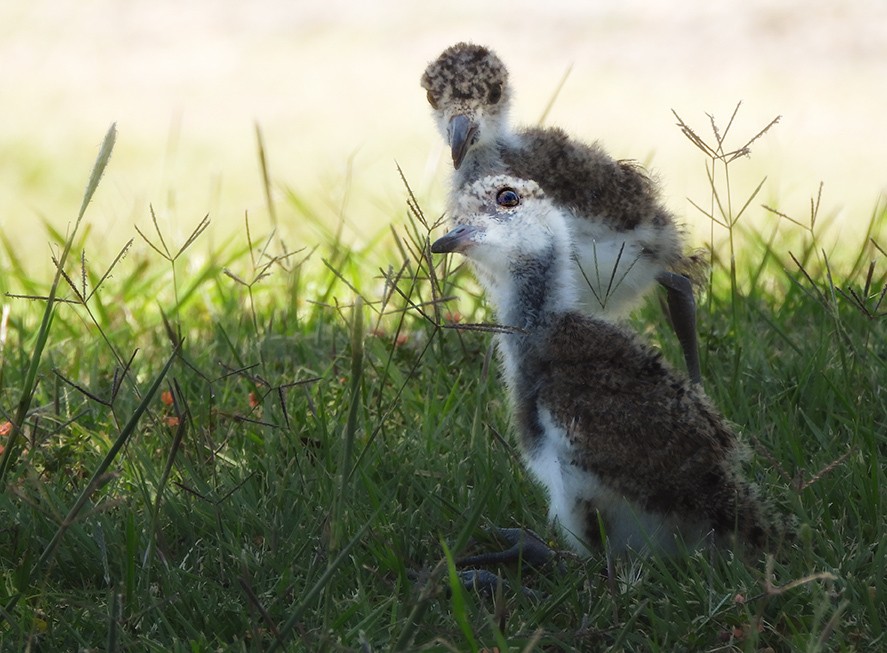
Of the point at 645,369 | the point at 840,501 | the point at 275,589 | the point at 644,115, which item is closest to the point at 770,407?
the point at 840,501

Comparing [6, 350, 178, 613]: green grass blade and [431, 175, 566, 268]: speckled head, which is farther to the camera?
[431, 175, 566, 268]: speckled head

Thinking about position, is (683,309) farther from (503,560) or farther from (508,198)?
(503,560)

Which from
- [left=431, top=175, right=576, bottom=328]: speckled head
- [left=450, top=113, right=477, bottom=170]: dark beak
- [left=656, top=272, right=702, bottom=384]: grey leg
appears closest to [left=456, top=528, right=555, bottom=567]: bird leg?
[left=431, top=175, right=576, bottom=328]: speckled head

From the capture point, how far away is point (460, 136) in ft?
14.4

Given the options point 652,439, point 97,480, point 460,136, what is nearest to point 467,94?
point 460,136

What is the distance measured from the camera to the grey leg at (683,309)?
13.3 feet

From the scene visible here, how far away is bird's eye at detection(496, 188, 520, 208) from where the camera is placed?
3426mm

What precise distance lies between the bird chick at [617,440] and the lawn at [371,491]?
9 cm

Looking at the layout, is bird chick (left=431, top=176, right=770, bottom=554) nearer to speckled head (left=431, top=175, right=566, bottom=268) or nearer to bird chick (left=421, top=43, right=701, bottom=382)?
speckled head (left=431, top=175, right=566, bottom=268)

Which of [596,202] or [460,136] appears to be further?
[460,136]

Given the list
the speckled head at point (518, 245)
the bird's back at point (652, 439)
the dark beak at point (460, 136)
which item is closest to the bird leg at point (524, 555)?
the bird's back at point (652, 439)

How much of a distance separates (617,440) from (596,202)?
1162mm

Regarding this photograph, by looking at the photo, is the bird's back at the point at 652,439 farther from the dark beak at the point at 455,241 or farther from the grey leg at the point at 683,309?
the grey leg at the point at 683,309

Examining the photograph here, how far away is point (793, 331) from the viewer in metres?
4.50
